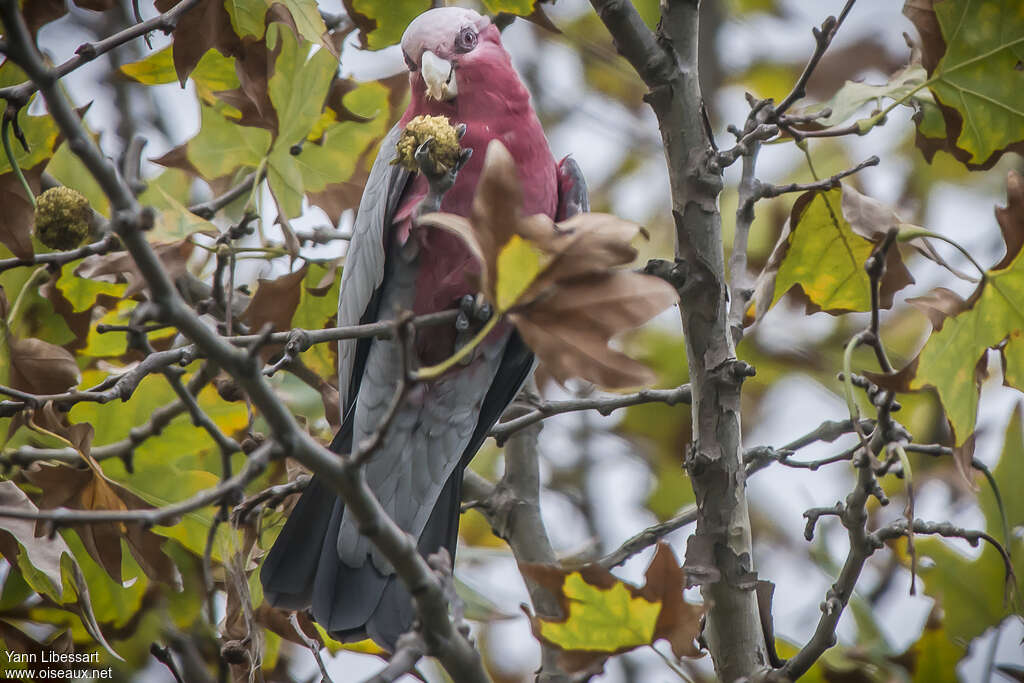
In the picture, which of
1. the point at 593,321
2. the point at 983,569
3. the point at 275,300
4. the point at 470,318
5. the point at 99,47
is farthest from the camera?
the point at 470,318

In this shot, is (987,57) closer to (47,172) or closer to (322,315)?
(322,315)

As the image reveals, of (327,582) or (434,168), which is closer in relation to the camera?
(434,168)

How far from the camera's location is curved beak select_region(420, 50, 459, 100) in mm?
2492

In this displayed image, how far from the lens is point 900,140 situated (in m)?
5.30

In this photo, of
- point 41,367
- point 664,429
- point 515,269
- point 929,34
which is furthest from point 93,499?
point 664,429

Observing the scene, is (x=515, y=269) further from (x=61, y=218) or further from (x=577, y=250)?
(x=61, y=218)

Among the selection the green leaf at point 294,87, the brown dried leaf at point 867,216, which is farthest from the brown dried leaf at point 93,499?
the brown dried leaf at point 867,216

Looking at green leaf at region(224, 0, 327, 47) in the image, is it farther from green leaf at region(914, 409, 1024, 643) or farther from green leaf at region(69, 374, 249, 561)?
green leaf at region(914, 409, 1024, 643)

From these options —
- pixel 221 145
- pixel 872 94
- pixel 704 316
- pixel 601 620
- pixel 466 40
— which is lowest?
pixel 601 620

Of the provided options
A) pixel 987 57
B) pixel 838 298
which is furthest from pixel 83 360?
pixel 987 57

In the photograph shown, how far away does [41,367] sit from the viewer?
6.86ft

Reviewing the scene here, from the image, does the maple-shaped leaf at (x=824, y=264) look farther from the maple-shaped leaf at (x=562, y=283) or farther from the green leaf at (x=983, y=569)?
the maple-shaped leaf at (x=562, y=283)

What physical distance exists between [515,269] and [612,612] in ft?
2.07

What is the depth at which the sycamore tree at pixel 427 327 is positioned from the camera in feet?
4.23
